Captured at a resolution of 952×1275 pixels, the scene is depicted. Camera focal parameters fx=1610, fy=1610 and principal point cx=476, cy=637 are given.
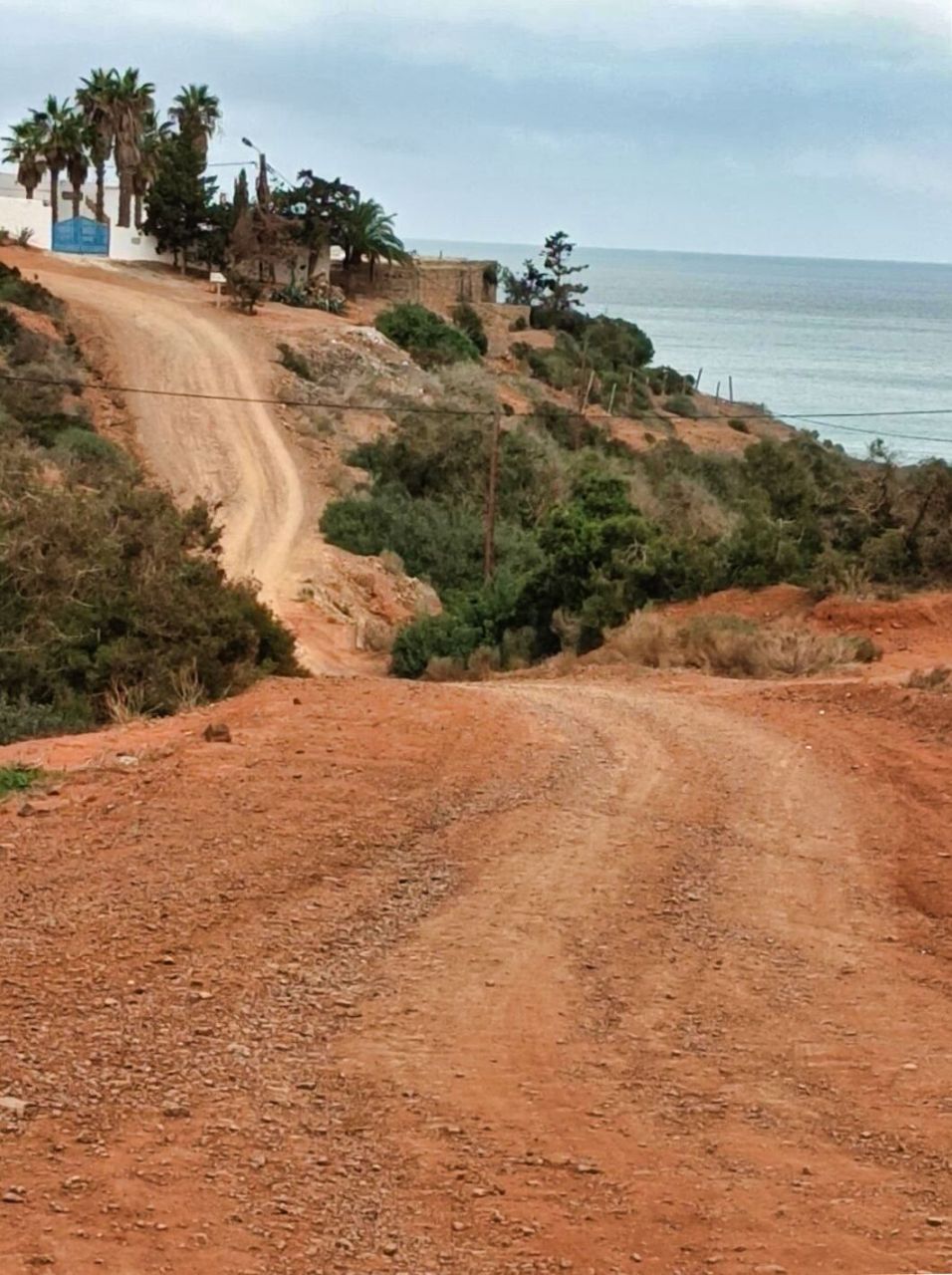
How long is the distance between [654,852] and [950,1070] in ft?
10.4

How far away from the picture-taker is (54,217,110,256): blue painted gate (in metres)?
64.0

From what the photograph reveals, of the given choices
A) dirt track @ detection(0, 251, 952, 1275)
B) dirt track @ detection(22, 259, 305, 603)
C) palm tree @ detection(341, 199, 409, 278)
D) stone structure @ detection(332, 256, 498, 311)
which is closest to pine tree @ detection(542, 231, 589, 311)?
stone structure @ detection(332, 256, 498, 311)

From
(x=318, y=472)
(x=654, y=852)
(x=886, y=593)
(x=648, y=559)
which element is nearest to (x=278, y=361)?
(x=318, y=472)

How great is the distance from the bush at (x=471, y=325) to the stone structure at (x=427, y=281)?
116cm

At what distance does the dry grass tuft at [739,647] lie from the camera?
18734 mm

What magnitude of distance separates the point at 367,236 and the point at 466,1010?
64.6m

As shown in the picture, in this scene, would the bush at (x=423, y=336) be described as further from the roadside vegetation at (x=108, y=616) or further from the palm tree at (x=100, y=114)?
the roadside vegetation at (x=108, y=616)

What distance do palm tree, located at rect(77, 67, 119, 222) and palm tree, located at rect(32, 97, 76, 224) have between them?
0.74 metres

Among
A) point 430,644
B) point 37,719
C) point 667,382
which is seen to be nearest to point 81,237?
point 667,382

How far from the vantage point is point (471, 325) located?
7219 centimetres

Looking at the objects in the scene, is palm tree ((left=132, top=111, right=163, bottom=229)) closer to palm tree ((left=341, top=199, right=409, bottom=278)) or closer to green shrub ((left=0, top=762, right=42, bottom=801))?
palm tree ((left=341, top=199, right=409, bottom=278))

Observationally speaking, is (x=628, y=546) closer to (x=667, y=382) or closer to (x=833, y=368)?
(x=667, y=382)

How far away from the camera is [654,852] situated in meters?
9.51

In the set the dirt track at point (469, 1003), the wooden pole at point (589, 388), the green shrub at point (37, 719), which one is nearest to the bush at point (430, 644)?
the green shrub at point (37, 719)
